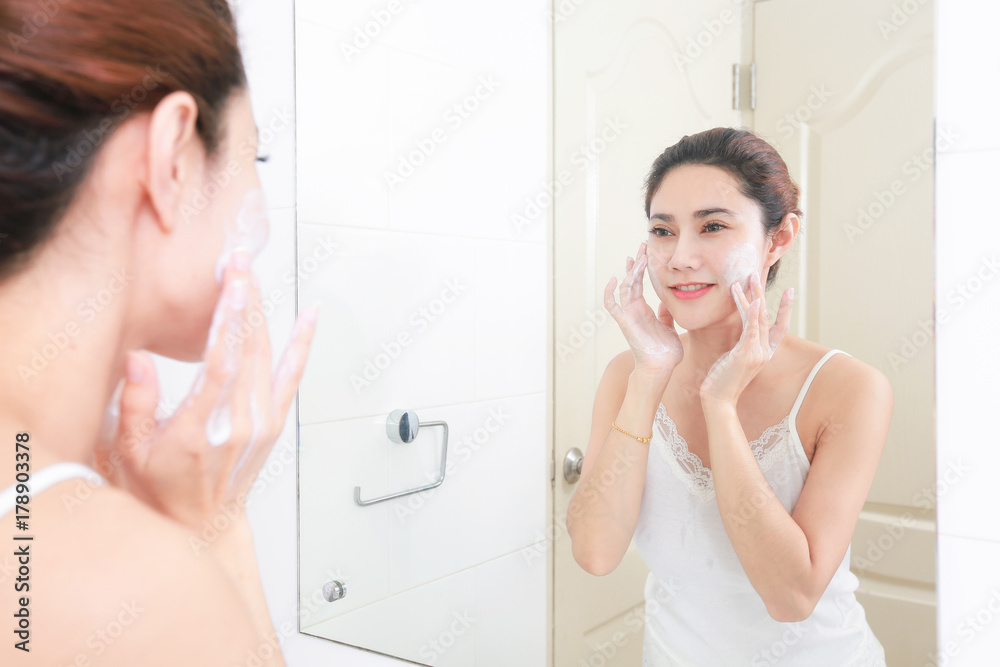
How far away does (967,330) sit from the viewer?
2.29 feet

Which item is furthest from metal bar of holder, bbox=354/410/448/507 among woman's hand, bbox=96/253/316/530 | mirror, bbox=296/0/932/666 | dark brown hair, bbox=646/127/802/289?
dark brown hair, bbox=646/127/802/289

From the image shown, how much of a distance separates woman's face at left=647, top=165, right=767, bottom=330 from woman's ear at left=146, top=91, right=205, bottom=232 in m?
0.49

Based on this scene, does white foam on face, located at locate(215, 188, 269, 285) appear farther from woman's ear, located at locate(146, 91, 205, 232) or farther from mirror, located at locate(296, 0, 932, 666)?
mirror, located at locate(296, 0, 932, 666)

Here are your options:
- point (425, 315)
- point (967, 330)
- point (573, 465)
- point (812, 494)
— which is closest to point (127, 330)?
point (425, 315)

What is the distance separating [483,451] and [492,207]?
319 mm

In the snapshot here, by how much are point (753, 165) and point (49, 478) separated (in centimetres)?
73

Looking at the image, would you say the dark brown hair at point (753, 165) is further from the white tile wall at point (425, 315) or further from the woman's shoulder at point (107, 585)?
the woman's shoulder at point (107, 585)

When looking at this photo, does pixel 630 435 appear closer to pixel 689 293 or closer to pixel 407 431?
pixel 689 293

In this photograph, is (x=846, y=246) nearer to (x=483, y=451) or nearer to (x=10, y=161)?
(x=483, y=451)

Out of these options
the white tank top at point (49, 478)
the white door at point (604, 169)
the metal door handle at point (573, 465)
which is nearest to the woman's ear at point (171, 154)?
the white tank top at point (49, 478)

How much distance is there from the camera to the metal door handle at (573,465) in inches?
32.3

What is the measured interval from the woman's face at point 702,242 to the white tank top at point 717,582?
0.35ft

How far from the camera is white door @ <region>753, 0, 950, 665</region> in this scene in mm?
680

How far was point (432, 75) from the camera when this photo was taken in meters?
1.01
